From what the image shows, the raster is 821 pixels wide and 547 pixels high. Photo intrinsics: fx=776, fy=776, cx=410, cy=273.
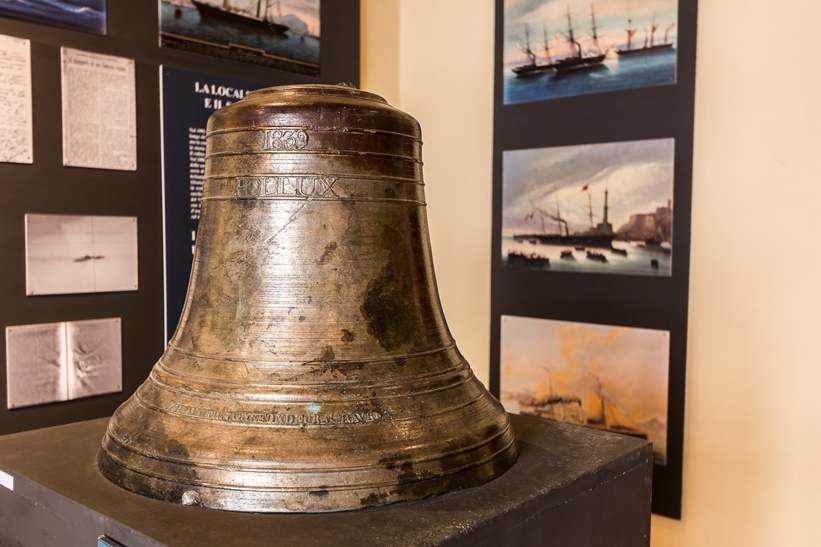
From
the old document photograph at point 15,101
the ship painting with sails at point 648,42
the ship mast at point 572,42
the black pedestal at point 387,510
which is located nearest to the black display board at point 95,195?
the old document photograph at point 15,101

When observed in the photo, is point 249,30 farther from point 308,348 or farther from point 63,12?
point 308,348

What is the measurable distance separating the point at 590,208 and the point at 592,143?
25 centimetres

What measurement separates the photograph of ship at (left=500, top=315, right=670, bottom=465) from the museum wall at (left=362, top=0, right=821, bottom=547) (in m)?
0.13

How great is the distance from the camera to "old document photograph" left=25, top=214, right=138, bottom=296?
7.52 feet

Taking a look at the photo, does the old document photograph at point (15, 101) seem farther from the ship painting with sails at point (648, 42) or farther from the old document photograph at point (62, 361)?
the ship painting with sails at point (648, 42)

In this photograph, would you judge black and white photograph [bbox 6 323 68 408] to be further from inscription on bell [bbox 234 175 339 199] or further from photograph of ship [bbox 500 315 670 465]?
photograph of ship [bbox 500 315 670 465]

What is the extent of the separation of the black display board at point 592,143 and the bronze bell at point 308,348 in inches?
57.5

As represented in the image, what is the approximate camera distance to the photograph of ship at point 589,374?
280 cm

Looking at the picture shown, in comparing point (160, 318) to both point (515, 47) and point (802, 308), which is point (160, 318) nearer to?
point (515, 47)

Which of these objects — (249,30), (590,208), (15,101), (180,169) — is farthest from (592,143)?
(15,101)

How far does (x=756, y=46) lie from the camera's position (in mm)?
2559

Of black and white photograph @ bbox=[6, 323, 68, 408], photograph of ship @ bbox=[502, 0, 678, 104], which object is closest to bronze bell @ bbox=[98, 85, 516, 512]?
black and white photograph @ bbox=[6, 323, 68, 408]

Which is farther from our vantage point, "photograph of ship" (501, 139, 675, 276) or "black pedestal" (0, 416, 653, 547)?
"photograph of ship" (501, 139, 675, 276)

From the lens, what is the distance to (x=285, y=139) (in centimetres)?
139
